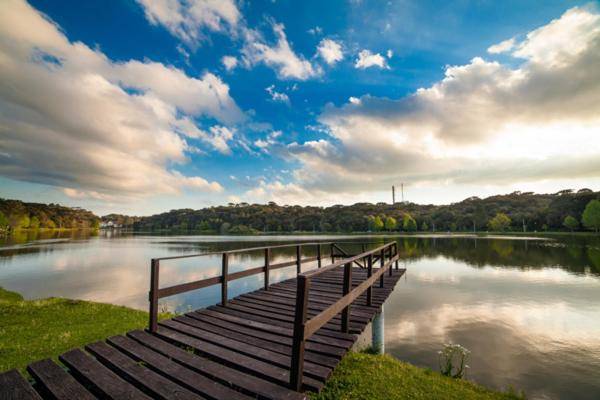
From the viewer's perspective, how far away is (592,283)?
18.9 meters

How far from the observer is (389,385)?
532 cm

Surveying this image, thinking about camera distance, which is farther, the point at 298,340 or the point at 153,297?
the point at 153,297

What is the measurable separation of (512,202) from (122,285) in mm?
156288

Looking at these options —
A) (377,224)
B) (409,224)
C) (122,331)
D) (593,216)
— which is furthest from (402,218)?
(122,331)

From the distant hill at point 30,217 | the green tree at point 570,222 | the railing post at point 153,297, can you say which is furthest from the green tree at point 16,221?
the green tree at point 570,222

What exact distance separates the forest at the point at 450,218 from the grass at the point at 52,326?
10700cm

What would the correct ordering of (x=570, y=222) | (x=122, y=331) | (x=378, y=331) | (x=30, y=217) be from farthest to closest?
(x=30, y=217), (x=570, y=222), (x=122, y=331), (x=378, y=331)

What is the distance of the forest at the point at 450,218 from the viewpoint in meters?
87.9

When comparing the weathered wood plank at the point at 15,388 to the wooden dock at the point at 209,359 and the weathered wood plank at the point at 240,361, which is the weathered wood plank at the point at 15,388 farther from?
the weathered wood plank at the point at 240,361

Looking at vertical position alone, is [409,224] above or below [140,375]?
below

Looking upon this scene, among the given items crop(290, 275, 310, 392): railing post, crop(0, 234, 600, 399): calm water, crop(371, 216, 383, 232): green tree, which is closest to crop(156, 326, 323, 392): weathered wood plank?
crop(290, 275, 310, 392): railing post

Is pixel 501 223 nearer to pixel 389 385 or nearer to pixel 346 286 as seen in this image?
pixel 389 385

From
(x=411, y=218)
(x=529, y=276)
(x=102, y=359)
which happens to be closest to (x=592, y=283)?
(x=529, y=276)

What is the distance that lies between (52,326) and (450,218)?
135 meters
